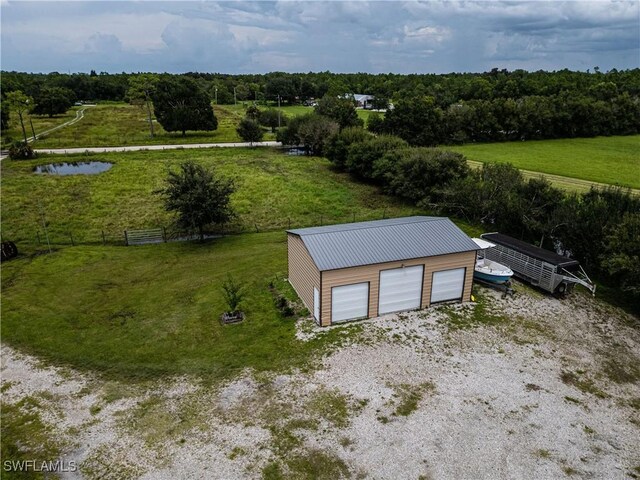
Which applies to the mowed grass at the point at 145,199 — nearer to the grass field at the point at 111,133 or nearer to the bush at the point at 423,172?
the bush at the point at 423,172

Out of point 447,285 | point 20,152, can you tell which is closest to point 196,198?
point 447,285

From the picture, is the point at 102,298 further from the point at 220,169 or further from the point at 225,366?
the point at 220,169

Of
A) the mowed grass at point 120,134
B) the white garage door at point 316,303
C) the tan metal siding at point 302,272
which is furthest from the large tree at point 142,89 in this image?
the white garage door at point 316,303

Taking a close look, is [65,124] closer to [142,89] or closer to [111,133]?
[111,133]

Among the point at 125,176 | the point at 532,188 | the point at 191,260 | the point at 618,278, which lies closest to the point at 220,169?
the point at 125,176

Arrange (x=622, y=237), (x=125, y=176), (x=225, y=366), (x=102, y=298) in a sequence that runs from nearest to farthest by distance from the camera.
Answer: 1. (x=225, y=366)
2. (x=622, y=237)
3. (x=102, y=298)
4. (x=125, y=176)

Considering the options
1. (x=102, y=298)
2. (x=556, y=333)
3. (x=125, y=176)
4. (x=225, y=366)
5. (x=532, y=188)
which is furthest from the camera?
(x=125, y=176)

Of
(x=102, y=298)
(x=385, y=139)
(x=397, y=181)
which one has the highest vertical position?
(x=385, y=139)
